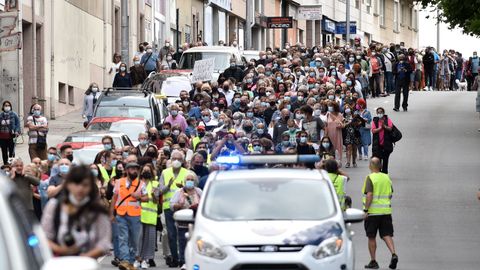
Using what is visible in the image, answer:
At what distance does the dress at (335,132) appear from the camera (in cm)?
3472

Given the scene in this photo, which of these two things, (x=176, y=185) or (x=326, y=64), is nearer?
(x=176, y=185)

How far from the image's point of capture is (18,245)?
249 inches

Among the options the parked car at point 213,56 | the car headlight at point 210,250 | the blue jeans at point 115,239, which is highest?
the parked car at point 213,56

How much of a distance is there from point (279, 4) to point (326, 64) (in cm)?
3975

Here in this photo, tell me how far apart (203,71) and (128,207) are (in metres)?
21.0

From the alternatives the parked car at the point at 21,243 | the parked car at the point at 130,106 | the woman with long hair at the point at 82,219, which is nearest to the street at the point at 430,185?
the parked car at the point at 130,106

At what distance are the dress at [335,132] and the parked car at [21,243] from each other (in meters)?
28.1

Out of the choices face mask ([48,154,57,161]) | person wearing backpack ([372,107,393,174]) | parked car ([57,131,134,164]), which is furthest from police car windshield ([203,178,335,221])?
person wearing backpack ([372,107,393,174])

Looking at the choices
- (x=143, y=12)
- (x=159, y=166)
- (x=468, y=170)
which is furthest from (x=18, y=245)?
(x=143, y=12)

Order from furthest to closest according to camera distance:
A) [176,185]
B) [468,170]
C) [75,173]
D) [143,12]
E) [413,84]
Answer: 1. [413,84]
2. [143,12]
3. [468,170]
4. [176,185]
5. [75,173]

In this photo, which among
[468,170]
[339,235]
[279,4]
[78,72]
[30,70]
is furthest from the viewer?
[279,4]

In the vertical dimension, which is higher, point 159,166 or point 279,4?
point 279,4

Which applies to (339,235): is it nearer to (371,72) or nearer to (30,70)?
(30,70)

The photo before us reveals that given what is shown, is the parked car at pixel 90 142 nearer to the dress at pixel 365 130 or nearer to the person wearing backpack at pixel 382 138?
the person wearing backpack at pixel 382 138
